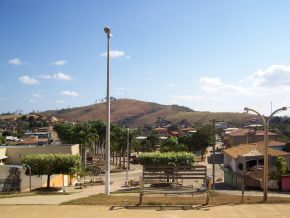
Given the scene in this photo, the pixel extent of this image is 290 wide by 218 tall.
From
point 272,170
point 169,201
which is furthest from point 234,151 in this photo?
point 169,201

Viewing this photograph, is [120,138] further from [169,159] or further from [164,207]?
[164,207]

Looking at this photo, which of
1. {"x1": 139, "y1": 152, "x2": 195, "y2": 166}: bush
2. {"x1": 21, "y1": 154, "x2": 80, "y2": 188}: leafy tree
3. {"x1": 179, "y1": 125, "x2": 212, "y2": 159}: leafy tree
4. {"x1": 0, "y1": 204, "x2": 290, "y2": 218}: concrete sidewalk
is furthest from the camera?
{"x1": 179, "y1": 125, "x2": 212, "y2": 159}: leafy tree

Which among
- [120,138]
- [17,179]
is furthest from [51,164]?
[120,138]

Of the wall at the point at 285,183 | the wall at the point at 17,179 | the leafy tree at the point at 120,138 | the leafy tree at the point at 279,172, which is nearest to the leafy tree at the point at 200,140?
the leafy tree at the point at 120,138

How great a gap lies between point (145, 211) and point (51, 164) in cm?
2369

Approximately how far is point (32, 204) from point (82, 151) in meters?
62.8

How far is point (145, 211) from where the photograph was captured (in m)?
14.4

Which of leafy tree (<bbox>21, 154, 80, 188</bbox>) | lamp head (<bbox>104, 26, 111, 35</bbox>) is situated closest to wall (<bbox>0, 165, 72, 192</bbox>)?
leafy tree (<bbox>21, 154, 80, 188</bbox>)

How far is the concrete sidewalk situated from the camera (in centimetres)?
1373

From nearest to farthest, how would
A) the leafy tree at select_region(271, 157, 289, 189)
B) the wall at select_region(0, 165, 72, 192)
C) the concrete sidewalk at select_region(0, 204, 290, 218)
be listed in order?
the concrete sidewalk at select_region(0, 204, 290, 218) < the wall at select_region(0, 165, 72, 192) < the leafy tree at select_region(271, 157, 289, 189)

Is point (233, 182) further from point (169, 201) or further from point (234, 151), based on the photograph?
point (169, 201)

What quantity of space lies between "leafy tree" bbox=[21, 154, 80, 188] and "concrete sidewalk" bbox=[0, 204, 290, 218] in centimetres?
2114

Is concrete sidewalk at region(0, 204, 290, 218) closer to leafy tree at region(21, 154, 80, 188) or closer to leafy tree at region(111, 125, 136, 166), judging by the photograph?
leafy tree at region(21, 154, 80, 188)

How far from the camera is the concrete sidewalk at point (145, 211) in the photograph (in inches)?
541
